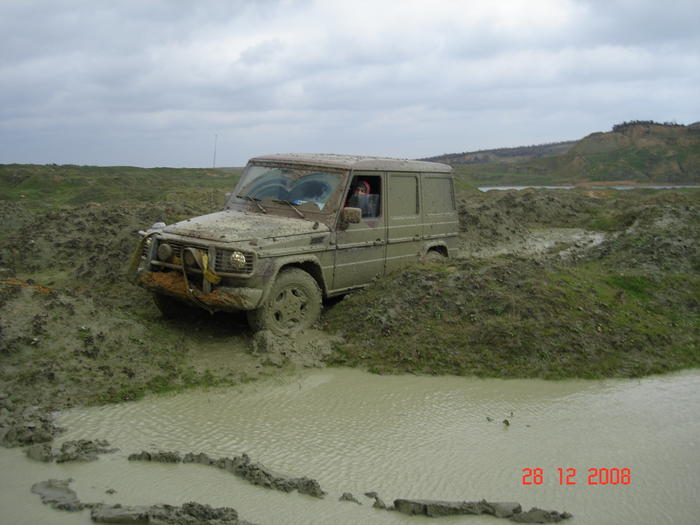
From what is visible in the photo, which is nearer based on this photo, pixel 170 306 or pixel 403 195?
pixel 170 306

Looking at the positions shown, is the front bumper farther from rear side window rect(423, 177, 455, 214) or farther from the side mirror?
rear side window rect(423, 177, 455, 214)

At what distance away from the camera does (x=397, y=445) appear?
16.6 ft

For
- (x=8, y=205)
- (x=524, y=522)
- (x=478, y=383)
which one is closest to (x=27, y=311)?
(x=478, y=383)

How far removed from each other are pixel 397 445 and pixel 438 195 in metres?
5.37

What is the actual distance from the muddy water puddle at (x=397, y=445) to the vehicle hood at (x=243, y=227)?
161cm

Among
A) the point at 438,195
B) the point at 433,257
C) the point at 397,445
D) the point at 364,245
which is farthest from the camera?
the point at 438,195

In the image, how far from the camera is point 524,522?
396cm

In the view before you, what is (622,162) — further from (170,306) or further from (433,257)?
(170,306)

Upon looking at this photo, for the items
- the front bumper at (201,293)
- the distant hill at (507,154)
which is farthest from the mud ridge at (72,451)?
the distant hill at (507,154)

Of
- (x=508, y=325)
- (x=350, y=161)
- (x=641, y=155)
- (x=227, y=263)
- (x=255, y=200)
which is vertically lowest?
(x=508, y=325)

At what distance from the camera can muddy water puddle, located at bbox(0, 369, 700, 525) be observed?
411cm

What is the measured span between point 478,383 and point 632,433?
5.15 feet

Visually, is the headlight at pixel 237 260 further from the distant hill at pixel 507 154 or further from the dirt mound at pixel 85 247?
the distant hill at pixel 507 154
